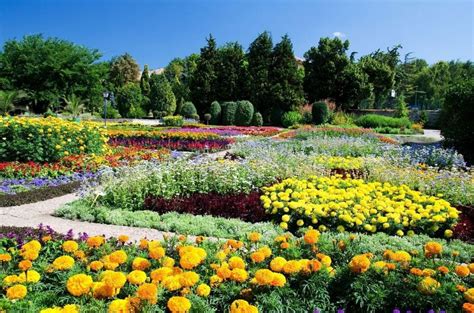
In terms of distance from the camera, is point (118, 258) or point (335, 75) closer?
point (118, 258)

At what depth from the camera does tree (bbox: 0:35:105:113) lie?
35.2 m

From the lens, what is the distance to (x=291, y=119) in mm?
28125

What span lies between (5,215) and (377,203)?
4.90 metres

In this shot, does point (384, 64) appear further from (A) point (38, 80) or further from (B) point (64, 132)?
(B) point (64, 132)

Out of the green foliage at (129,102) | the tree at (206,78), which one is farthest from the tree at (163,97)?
Answer: the tree at (206,78)

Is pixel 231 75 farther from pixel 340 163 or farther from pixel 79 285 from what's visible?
pixel 79 285

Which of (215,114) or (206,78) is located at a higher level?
(206,78)

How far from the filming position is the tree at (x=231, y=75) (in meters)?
31.6

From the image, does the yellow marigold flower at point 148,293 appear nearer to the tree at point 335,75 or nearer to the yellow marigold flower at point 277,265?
the yellow marigold flower at point 277,265

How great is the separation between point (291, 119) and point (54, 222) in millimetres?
23995

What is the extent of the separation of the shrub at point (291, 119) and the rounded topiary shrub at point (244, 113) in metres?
2.44

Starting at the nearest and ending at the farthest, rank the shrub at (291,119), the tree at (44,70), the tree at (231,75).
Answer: the shrub at (291,119)
the tree at (231,75)
the tree at (44,70)

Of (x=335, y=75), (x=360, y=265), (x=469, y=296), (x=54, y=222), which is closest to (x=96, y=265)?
(x=360, y=265)

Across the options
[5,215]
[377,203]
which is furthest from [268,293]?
[5,215]
